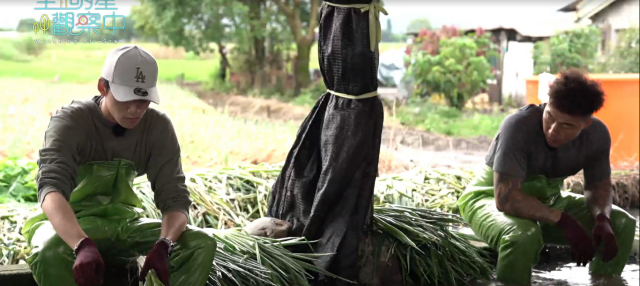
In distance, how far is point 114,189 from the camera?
11.2 ft

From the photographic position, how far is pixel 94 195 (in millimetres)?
3393

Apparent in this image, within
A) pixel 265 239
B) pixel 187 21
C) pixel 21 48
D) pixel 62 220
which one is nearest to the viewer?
pixel 62 220

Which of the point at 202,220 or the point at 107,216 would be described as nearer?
the point at 107,216

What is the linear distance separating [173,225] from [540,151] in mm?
1921

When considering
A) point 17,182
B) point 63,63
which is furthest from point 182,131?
point 17,182

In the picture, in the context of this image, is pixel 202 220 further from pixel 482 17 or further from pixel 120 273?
pixel 482 17

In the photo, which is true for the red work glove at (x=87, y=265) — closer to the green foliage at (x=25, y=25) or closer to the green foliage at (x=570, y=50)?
the green foliage at (x=25, y=25)

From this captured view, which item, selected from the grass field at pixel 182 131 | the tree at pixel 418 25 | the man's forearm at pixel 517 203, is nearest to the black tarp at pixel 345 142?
the man's forearm at pixel 517 203

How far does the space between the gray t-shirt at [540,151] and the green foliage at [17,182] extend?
2.87 metres

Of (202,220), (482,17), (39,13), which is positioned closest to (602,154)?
(202,220)

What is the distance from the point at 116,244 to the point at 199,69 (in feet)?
19.1

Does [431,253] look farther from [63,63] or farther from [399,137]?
[399,137]

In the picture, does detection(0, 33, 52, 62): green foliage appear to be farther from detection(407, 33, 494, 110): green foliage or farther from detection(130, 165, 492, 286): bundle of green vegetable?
detection(407, 33, 494, 110): green foliage

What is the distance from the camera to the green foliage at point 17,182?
499 cm
